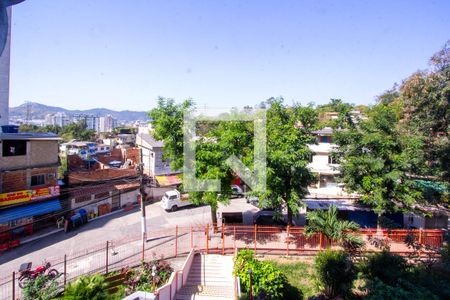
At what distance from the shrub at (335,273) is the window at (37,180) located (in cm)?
1658

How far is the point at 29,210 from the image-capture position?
15641 millimetres

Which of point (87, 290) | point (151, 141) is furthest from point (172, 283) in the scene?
point (151, 141)

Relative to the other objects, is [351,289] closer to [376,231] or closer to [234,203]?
[376,231]

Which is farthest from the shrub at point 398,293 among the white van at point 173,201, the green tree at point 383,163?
the white van at point 173,201

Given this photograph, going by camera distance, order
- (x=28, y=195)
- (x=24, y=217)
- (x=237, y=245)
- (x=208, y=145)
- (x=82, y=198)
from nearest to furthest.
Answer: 1. (x=237, y=245)
2. (x=208, y=145)
3. (x=24, y=217)
4. (x=28, y=195)
5. (x=82, y=198)

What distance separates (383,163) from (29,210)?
63.8ft

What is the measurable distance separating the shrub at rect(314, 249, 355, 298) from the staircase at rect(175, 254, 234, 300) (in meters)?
3.71

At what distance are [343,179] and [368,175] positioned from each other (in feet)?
4.52

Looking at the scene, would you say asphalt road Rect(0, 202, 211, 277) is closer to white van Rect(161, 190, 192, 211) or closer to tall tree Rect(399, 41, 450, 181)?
white van Rect(161, 190, 192, 211)

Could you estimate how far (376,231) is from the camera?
14.0 meters

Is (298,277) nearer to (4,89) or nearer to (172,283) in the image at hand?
(172,283)

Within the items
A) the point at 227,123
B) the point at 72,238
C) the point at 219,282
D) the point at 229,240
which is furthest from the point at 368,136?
the point at 72,238

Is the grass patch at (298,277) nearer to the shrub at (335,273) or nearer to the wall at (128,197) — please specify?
the shrub at (335,273)

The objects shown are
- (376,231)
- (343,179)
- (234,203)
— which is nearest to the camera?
(376,231)
